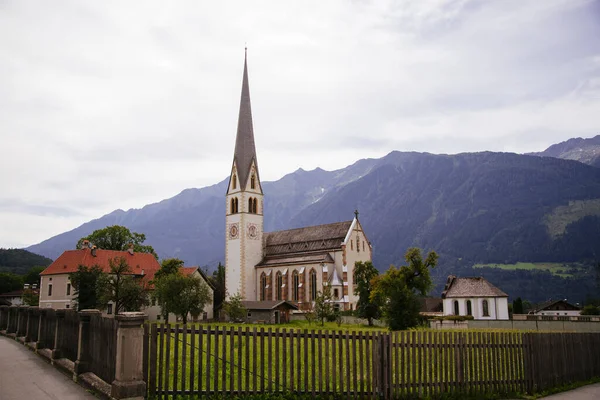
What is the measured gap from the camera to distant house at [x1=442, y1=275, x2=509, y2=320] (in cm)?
7856

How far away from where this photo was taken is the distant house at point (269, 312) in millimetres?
67562

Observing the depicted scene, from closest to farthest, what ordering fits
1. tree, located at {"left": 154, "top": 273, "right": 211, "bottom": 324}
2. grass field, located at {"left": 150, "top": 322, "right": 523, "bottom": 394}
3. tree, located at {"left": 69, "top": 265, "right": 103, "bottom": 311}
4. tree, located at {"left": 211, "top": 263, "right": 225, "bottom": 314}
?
grass field, located at {"left": 150, "top": 322, "right": 523, "bottom": 394}, tree, located at {"left": 154, "top": 273, "right": 211, "bottom": 324}, tree, located at {"left": 69, "top": 265, "right": 103, "bottom": 311}, tree, located at {"left": 211, "top": 263, "right": 225, "bottom": 314}

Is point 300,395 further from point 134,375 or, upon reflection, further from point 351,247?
point 351,247

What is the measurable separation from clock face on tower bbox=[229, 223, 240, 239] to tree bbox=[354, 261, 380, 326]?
30.8m

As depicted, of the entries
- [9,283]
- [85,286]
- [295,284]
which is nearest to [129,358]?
[85,286]

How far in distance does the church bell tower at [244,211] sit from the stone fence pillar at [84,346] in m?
75.2

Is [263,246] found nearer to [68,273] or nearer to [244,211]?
[244,211]

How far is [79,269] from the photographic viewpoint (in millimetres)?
65438

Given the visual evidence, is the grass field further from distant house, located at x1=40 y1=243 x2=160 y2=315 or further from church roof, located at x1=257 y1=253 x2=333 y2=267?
church roof, located at x1=257 y1=253 x2=333 y2=267

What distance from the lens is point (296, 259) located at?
86.2m

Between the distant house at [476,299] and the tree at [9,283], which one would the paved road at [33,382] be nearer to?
the distant house at [476,299]

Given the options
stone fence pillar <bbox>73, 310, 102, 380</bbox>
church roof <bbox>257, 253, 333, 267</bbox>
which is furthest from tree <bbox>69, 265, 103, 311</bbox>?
stone fence pillar <bbox>73, 310, 102, 380</bbox>

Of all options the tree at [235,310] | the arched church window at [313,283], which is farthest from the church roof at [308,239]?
the tree at [235,310]

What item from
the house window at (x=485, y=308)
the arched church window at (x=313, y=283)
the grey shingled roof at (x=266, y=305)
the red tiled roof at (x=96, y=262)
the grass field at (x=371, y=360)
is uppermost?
the red tiled roof at (x=96, y=262)
